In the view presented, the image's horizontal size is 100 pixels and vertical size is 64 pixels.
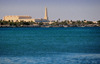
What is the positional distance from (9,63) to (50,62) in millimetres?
3312

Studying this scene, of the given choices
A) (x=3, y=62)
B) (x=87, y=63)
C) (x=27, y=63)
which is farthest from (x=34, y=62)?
(x=87, y=63)

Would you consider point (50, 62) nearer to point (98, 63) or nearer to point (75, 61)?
point (75, 61)

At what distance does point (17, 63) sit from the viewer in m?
25.8

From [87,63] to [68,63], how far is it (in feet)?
4.93

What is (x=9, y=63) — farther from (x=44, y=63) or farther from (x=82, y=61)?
(x=82, y=61)

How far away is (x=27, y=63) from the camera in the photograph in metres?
25.7

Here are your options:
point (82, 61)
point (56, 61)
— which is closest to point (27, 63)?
point (56, 61)

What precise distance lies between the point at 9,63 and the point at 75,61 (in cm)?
541

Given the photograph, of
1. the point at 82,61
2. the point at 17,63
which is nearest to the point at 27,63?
the point at 17,63

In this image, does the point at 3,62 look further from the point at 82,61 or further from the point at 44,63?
the point at 82,61

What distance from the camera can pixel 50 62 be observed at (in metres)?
26.4

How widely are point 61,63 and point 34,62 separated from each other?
2.26 meters

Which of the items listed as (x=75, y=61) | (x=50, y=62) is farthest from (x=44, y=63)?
(x=75, y=61)

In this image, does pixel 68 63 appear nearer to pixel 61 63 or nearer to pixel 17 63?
pixel 61 63
